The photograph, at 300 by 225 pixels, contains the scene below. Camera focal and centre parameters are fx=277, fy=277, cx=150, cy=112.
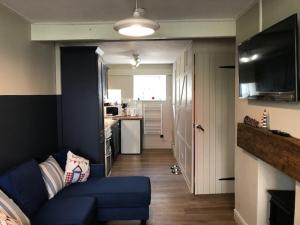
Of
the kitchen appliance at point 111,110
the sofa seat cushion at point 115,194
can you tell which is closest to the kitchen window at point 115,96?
the kitchen appliance at point 111,110

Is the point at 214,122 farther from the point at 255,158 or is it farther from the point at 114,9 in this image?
the point at 114,9

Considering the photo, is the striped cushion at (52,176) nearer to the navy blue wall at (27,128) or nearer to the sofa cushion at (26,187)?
the sofa cushion at (26,187)

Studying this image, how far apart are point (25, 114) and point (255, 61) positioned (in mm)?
2377

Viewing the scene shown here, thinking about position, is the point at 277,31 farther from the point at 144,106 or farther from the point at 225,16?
the point at 144,106

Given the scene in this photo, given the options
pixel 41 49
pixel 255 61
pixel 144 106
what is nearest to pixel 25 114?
pixel 41 49

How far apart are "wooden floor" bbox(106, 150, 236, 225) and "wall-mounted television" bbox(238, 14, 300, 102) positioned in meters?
1.61

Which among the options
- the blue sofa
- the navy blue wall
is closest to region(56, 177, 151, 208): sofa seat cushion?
the blue sofa

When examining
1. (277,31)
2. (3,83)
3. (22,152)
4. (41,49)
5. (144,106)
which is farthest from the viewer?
(144,106)

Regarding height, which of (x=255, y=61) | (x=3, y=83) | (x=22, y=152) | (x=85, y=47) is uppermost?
(x=85, y=47)

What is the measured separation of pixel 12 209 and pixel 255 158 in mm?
2139

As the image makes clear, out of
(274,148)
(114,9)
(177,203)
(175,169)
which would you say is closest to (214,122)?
(177,203)

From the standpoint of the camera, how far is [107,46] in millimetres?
4613

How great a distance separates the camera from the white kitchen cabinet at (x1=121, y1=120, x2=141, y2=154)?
693 centimetres

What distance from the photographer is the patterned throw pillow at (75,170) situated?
322 centimetres
